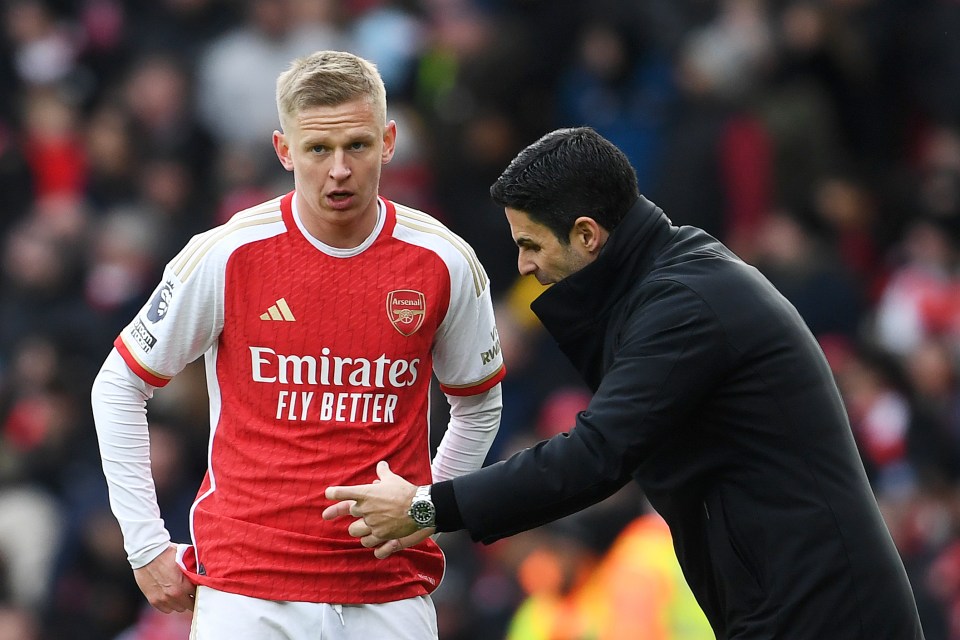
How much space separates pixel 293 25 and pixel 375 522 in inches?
280

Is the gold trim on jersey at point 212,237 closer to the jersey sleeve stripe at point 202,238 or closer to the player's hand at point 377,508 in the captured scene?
the jersey sleeve stripe at point 202,238

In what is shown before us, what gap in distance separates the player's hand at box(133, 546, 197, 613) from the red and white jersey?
42 mm

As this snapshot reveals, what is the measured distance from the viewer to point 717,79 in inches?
383

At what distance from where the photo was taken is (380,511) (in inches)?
169

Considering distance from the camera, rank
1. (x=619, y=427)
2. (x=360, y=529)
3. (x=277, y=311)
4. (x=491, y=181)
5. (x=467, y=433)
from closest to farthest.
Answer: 1. (x=619, y=427)
2. (x=360, y=529)
3. (x=277, y=311)
4. (x=467, y=433)
5. (x=491, y=181)

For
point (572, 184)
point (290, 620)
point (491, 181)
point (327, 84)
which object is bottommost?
point (491, 181)

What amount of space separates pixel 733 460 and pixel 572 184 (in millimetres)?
841

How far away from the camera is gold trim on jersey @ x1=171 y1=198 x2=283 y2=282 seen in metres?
4.43

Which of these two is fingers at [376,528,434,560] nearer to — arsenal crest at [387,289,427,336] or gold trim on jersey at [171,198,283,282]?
arsenal crest at [387,289,427,336]

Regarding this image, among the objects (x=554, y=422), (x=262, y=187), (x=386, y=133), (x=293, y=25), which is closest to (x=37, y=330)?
(x=262, y=187)

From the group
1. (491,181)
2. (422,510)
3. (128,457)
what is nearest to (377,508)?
(422,510)

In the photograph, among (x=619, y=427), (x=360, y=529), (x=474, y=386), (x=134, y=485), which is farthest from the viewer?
(x=474, y=386)

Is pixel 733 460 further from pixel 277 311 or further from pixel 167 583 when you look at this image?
pixel 167 583

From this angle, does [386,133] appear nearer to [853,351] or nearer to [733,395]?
[733,395]
